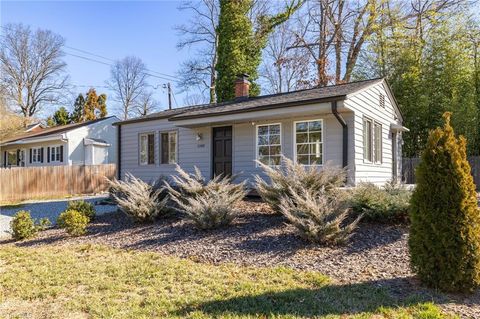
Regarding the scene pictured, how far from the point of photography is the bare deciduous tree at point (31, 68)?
94.1ft

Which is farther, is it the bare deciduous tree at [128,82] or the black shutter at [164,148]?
the bare deciduous tree at [128,82]

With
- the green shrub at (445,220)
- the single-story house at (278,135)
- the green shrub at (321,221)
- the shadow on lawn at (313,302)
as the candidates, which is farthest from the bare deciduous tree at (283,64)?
the shadow on lawn at (313,302)

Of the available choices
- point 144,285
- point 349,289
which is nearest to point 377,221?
point 349,289

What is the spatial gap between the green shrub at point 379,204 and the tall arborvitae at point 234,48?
12.9 metres

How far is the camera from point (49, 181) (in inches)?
610

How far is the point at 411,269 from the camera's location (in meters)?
3.90

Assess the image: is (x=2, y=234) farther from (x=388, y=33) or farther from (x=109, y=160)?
(x=388, y=33)

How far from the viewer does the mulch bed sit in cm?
389

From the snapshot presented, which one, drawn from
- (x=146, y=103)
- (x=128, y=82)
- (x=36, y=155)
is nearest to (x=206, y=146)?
(x=36, y=155)

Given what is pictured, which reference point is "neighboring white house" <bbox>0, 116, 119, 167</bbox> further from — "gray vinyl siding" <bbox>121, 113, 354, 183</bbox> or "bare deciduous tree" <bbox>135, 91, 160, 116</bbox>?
"bare deciduous tree" <bbox>135, 91, 160, 116</bbox>

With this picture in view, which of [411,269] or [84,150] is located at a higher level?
[84,150]

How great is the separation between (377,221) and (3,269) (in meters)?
5.83

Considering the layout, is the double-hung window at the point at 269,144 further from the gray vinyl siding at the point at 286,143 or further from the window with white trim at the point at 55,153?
the window with white trim at the point at 55,153

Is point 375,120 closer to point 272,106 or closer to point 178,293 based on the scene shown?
point 272,106
